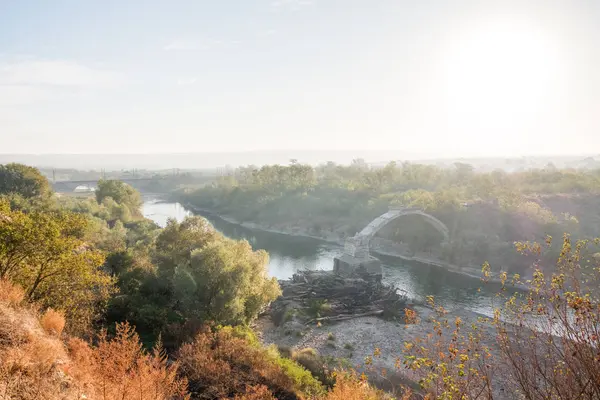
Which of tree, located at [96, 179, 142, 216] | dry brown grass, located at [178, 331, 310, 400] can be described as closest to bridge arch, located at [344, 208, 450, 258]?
dry brown grass, located at [178, 331, 310, 400]

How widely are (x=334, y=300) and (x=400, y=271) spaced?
18.7 meters

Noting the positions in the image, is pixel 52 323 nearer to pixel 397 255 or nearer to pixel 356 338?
pixel 356 338

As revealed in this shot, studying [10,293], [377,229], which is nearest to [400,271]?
[377,229]

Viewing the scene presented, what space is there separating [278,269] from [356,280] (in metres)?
15.0

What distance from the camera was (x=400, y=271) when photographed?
5319 centimetres

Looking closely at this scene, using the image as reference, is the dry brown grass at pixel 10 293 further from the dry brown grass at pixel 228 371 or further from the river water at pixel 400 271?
the river water at pixel 400 271

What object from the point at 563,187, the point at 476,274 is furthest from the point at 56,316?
the point at 563,187

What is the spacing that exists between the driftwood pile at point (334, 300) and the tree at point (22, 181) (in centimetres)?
3574

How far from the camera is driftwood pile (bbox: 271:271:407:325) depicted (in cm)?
3453

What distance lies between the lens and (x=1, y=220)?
13.4m

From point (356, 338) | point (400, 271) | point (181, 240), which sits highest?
point (181, 240)

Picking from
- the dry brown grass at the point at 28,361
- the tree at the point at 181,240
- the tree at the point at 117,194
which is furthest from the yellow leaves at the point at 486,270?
the tree at the point at 117,194

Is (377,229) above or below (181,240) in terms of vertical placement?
below

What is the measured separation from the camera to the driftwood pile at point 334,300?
34531 millimetres
